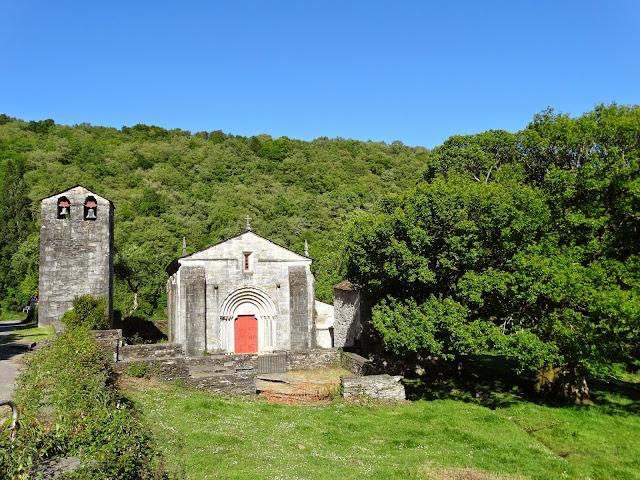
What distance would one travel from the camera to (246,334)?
25031mm

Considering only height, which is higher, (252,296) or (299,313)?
(252,296)

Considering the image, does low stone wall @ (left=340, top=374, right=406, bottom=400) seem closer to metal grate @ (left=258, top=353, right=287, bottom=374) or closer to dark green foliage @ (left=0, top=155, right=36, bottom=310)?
metal grate @ (left=258, top=353, right=287, bottom=374)

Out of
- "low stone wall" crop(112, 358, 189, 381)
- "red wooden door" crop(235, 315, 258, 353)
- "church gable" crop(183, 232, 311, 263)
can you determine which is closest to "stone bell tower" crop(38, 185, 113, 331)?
"church gable" crop(183, 232, 311, 263)

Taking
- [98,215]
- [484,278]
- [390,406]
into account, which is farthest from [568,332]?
[98,215]

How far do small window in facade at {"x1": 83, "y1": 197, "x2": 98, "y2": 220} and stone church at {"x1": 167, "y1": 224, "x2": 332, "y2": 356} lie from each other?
4.71 m

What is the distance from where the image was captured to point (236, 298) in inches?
977

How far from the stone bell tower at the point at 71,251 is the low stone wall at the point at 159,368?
917 centimetres

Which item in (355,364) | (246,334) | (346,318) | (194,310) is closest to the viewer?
(355,364)

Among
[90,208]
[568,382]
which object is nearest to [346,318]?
[568,382]

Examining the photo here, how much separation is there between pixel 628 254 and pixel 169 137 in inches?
3600

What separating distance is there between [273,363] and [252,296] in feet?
16.4

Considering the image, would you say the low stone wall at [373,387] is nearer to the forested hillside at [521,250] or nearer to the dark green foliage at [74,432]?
the forested hillside at [521,250]

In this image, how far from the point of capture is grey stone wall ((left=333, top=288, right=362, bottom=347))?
90.8ft

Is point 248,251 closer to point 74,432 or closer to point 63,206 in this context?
point 63,206
